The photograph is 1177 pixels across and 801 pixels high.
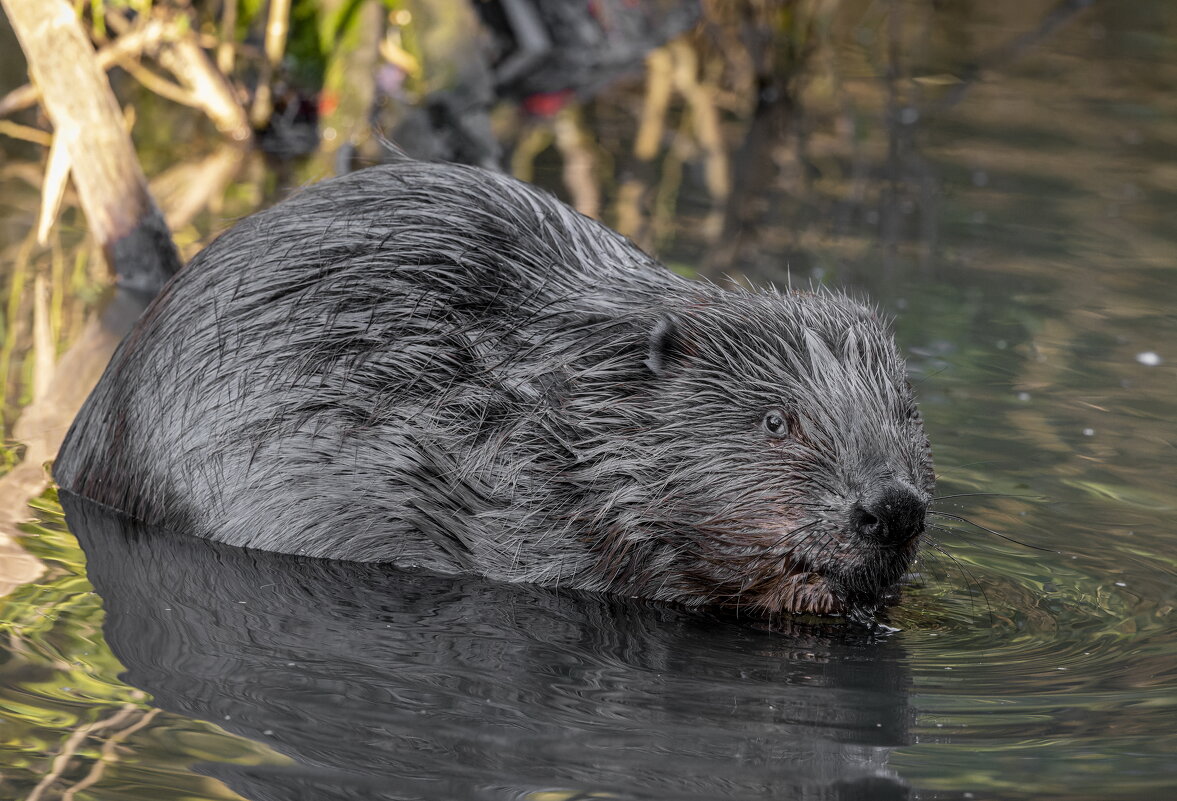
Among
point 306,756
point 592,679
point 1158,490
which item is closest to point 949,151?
point 1158,490

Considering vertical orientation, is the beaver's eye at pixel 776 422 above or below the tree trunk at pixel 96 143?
below

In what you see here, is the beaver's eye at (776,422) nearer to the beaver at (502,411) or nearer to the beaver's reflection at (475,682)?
the beaver at (502,411)

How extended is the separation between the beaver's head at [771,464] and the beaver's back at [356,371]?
0.32 meters

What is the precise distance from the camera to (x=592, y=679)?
3711 millimetres

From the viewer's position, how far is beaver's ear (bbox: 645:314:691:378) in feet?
13.9

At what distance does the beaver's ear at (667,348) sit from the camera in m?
4.23

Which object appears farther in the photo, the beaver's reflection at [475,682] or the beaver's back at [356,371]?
the beaver's back at [356,371]

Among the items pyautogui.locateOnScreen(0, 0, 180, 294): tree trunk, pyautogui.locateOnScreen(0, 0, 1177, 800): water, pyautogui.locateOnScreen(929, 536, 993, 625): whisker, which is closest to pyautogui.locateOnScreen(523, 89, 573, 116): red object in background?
pyautogui.locateOnScreen(0, 0, 1177, 800): water

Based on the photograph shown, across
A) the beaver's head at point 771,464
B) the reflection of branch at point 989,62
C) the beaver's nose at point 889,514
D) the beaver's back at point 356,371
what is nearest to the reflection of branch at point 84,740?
the beaver's back at point 356,371

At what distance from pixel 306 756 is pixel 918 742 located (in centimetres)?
128

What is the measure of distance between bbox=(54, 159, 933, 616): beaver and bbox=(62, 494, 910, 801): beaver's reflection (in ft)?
0.43

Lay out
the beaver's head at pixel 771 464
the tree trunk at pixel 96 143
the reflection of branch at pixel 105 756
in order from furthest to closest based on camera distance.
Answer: the tree trunk at pixel 96 143, the beaver's head at pixel 771 464, the reflection of branch at pixel 105 756

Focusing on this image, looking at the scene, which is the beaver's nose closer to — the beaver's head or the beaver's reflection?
the beaver's head

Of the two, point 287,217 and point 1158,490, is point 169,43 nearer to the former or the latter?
point 287,217
